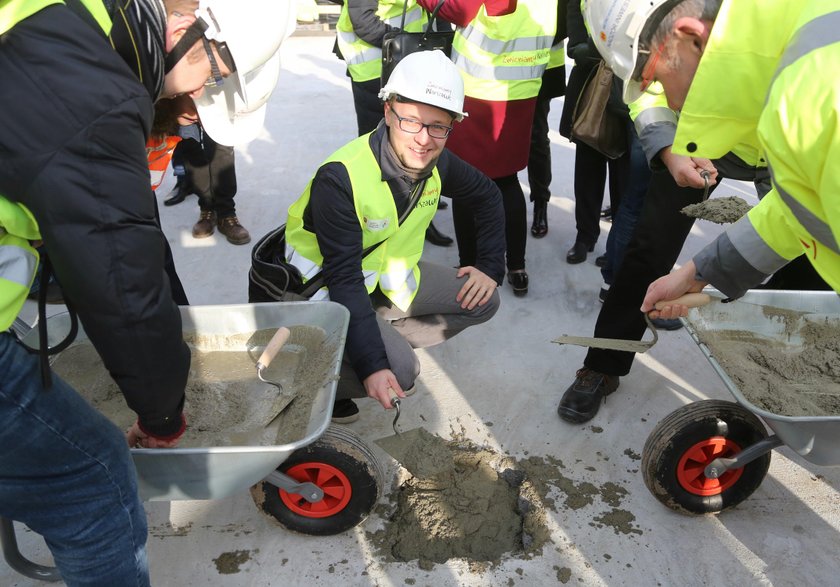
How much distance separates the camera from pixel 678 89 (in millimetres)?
1472

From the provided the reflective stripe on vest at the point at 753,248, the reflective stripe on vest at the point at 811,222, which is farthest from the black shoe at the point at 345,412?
the reflective stripe on vest at the point at 811,222

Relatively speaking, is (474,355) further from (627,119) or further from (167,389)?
(167,389)

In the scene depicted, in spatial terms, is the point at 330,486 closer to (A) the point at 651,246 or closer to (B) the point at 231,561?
(B) the point at 231,561

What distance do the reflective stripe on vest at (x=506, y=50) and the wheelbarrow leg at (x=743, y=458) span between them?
188cm

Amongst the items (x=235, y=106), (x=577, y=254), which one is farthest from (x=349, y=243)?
(x=577, y=254)

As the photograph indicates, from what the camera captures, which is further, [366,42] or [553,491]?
[366,42]

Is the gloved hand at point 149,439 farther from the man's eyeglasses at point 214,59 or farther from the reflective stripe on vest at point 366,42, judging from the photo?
the reflective stripe on vest at point 366,42

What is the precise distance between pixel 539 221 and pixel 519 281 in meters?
0.77

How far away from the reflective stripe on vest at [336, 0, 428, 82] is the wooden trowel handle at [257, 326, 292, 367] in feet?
6.89

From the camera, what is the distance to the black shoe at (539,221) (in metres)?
4.17

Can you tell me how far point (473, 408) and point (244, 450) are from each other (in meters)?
1.37

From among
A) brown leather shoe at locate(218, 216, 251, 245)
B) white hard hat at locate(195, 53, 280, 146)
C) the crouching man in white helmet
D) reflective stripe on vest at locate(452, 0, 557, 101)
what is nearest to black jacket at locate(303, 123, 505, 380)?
the crouching man in white helmet

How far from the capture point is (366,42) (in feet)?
11.9

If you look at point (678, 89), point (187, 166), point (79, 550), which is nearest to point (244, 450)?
point (79, 550)
